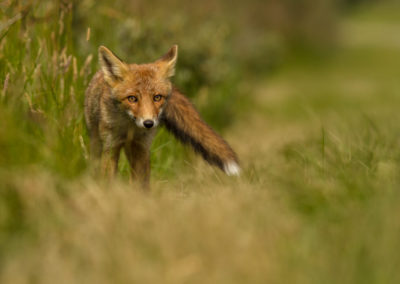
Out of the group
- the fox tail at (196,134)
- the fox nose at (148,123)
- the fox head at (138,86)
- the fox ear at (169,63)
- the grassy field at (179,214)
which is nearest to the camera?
the grassy field at (179,214)

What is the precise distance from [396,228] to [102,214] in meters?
1.61

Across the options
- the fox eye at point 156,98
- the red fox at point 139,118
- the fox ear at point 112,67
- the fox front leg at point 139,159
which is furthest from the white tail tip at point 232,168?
the fox ear at point 112,67

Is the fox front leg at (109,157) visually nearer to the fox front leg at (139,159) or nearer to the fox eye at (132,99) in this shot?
the fox front leg at (139,159)

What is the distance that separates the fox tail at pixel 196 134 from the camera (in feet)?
13.7

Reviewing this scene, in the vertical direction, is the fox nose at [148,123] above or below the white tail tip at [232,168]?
above

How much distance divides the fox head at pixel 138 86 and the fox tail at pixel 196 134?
20 cm

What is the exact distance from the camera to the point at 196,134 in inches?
172

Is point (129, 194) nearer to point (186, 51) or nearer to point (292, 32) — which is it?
point (186, 51)

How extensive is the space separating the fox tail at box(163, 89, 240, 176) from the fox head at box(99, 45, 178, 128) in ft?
0.65

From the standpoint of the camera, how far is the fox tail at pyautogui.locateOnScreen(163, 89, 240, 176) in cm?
417

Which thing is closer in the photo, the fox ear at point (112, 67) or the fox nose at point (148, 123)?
the fox nose at point (148, 123)

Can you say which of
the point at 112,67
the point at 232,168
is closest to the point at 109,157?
the point at 112,67

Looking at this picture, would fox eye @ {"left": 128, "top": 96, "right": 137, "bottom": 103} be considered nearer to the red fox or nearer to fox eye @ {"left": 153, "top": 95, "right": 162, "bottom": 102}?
the red fox

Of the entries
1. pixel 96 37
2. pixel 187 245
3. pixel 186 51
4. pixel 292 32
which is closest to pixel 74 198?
pixel 187 245
